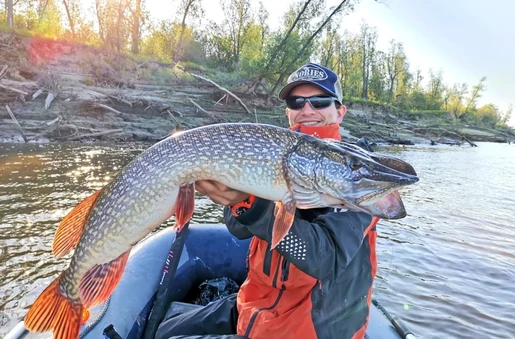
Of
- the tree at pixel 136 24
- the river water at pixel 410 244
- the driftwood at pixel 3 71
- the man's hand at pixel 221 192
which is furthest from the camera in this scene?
the tree at pixel 136 24

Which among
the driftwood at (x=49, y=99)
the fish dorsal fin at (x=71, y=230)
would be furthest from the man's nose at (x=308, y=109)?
the driftwood at (x=49, y=99)

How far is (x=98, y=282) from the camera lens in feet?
6.52

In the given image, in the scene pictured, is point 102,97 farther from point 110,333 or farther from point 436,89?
point 436,89

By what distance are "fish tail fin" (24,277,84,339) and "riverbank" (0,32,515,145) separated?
1131 cm

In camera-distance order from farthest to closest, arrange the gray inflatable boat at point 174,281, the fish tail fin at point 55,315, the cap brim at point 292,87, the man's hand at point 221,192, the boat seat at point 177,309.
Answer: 1. the boat seat at point 177,309
2. the cap brim at point 292,87
3. the gray inflatable boat at point 174,281
4. the man's hand at point 221,192
5. the fish tail fin at point 55,315

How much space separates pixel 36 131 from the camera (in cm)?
1228

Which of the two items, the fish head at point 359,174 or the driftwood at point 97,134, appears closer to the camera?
the fish head at point 359,174

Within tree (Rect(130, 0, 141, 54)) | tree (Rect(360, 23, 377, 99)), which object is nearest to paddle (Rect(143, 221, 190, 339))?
tree (Rect(130, 0, 141, 54))

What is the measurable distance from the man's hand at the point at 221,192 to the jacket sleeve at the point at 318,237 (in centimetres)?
9

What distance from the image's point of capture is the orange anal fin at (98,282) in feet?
6.47

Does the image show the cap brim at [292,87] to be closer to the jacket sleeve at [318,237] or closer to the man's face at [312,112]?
the man's face at [312,112]

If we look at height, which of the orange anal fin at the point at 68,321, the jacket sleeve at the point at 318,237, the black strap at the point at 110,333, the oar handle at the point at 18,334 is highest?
the jacket sleeve at the point at 318,237

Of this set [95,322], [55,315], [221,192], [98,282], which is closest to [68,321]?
[55,315]

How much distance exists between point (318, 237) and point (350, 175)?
0.32 m
